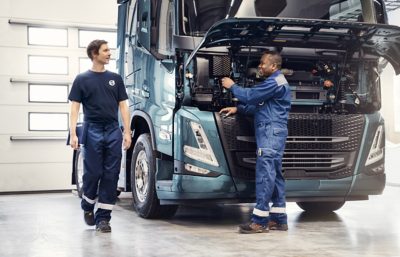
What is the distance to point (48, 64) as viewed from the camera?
10.6 meters

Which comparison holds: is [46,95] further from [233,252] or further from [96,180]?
[233,252]

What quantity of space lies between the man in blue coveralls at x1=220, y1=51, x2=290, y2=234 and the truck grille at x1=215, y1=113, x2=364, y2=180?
0.64 feet

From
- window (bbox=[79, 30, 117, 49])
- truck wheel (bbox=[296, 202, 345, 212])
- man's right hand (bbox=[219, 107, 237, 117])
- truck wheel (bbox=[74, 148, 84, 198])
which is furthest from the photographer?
window (bbox=[79, 30, 117, 49])

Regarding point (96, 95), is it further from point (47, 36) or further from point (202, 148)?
point (47, 36)

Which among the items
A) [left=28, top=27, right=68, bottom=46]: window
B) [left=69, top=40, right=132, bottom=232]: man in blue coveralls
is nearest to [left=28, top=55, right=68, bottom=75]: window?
[left=28, top=27, right=68, bottom=46]: window

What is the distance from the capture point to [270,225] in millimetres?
6090

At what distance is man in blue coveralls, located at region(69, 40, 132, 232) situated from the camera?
588 centimetres

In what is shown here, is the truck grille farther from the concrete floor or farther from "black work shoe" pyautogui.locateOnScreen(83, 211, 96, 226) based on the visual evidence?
"black work shoe" pyautogui.locateOnScreen(83, 211, 96, 226)

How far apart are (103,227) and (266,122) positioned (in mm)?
1817

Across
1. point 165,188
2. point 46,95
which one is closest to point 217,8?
point 165,188

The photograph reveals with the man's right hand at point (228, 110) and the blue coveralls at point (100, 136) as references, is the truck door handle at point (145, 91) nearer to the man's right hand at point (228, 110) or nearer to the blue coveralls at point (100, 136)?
the blue coveralls at point (100, 136)

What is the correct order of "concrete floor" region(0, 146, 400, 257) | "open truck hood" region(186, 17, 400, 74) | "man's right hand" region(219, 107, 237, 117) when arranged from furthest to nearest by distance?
"man's right hand" region(219, 107, 237, 117) → "open truck hood" region(186, 17, 400, 74) → "concrete floor" region(0, 146, 400, 257)

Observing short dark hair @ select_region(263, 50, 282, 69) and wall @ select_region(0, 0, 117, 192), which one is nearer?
short dark hair @ select_region(263, 50, 282, 69)

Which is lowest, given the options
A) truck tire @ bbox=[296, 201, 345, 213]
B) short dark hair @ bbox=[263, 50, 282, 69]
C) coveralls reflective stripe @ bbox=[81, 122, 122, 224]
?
truck tire @ bbox=[296, 201, 345, 213]
